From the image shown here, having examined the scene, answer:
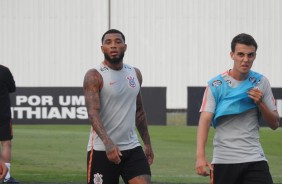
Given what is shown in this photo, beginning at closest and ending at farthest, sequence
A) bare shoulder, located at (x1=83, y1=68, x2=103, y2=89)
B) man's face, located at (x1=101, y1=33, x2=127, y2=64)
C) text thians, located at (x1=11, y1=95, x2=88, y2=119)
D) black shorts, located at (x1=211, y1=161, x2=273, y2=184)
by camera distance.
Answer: black shorts, located at (x1=211, y1=161, x2=273, y2=184) → bare shoulder, located at (x1=83, y1=68, x2=103, y2=89) → man's face, located at (x1=101, y1=33, x2=127, y2=64) → text thians, located at (x1=11, y1=95, x2=88, y2=119)

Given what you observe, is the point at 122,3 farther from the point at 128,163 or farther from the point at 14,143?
the point at 128,163

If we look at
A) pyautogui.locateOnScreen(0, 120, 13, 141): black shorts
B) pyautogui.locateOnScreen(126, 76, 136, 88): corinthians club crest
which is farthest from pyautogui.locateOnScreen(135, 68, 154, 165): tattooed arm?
pyautogui.locateOnScreen(0, 120, 13, 141): black shorts

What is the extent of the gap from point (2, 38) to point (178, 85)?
7821 millimetres

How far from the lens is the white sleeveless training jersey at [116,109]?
8789mm

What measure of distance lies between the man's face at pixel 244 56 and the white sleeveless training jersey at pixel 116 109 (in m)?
1.47

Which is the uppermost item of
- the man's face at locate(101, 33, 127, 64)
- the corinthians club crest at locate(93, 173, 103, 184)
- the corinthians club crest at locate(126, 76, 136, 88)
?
the man's face at locate(101, 33, 127, 64)

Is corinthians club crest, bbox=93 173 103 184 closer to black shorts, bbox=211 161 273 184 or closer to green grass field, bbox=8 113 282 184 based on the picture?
black shorts, bbox=211 161 273 184

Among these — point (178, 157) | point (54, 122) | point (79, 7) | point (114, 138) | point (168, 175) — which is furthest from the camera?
point (79, 7)

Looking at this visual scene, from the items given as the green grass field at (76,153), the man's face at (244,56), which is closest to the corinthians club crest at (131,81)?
the man's face at (244,56)

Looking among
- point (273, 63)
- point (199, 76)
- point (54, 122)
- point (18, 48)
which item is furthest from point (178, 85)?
point (54, 122)

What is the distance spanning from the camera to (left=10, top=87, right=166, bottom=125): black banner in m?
28.1

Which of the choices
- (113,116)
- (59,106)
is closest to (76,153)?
(59,106)

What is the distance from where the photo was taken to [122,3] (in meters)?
38.5

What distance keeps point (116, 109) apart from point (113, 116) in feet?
0.25
